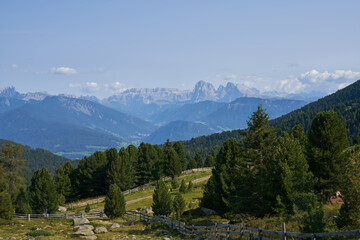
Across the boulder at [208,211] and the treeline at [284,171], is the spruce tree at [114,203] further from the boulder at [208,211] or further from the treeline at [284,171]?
the treeline at [284,171]

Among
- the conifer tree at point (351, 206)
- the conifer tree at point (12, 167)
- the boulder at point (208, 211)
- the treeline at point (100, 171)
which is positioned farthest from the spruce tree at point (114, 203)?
the conifer tree at point (351, 206)

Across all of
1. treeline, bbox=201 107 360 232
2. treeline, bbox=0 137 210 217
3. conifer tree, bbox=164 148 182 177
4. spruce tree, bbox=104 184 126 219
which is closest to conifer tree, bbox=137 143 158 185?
treeline, bbox=0 137 210 217

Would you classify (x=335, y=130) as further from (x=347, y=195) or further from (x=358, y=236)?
(x=358, y=236)

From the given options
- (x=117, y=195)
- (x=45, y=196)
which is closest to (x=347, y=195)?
(x=117, y=195)

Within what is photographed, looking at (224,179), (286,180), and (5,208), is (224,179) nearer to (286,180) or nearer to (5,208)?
(286,180)

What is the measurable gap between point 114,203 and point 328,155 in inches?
1064

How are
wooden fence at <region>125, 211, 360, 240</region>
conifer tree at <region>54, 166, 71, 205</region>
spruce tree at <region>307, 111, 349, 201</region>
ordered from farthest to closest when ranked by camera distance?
1. conifer tree at <region>54, 166, 71, 205</region>
2. spruce tree at <region>307, 111, 349, 201</region>
3. wooden fence at <region>125, 211, 360, 240</region>

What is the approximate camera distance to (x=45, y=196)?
5153 centimetres

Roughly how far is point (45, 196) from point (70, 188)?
2991cm

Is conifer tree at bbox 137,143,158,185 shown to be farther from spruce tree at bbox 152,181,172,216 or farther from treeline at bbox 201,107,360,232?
treeline at bbox 201,107,360,232

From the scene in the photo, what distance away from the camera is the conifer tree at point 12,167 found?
186ft

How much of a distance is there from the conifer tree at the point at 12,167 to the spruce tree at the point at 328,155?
53258 mm

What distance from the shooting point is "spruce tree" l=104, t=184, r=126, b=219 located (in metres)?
39.1

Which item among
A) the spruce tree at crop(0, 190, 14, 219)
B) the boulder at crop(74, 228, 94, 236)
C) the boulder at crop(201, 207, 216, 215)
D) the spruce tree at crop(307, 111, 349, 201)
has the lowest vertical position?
the boulder at crop(201, 207, 216, 215)
